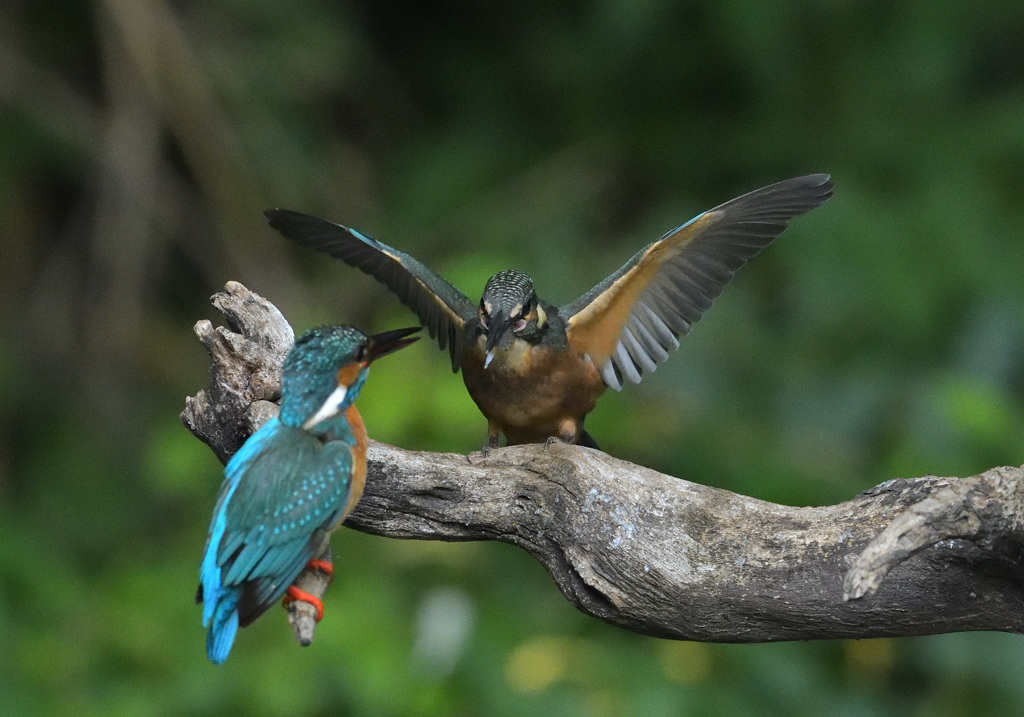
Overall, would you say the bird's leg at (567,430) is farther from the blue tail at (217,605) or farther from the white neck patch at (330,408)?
the blue tail at (217,605)

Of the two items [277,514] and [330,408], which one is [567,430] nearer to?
[330,408]

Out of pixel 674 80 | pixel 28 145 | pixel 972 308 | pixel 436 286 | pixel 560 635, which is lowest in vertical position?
pixel 560 635

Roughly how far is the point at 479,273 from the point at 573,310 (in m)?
1.08

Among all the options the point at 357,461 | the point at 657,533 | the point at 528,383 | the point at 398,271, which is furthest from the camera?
the point at 398,271

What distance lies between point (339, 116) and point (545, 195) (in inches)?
59.2

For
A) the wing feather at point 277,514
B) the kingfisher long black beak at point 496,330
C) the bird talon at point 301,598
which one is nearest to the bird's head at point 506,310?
the kingfisher long black beak at point 496,330

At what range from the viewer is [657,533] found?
124 inches

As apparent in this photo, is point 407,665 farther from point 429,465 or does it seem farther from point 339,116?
point 339,116

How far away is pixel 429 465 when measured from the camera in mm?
3279

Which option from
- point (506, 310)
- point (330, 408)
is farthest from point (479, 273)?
point (330, 408)

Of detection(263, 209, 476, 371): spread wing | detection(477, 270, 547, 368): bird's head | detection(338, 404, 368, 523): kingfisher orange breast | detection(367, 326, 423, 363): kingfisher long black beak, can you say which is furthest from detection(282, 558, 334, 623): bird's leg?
detection(263, 209, 476, 371): spread wing

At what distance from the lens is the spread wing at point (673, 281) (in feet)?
11.9

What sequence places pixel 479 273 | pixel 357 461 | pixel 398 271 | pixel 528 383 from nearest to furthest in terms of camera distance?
pixel 357 461
pixel 528 383
pixel 398 271
pixel 479 273

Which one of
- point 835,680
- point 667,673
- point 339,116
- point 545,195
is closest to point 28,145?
point 339,116
